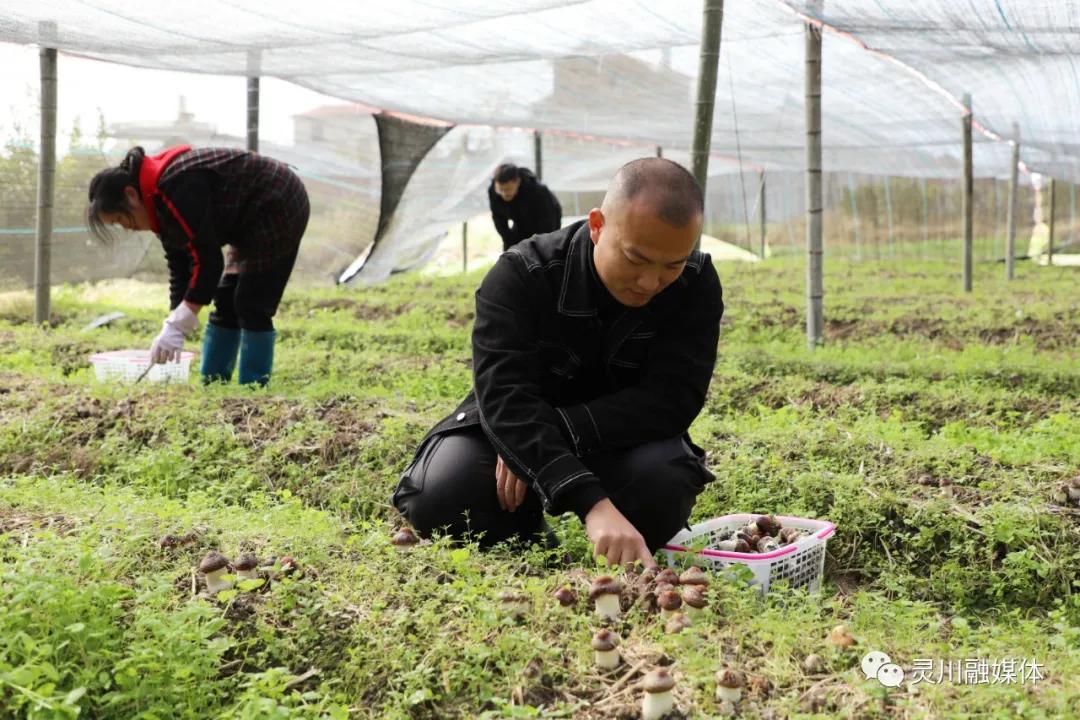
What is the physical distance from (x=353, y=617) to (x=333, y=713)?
1.38ft

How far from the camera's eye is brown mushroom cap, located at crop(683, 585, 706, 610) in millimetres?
2496

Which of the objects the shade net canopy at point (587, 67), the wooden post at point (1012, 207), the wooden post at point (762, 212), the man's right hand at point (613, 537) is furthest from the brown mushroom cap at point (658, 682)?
the wooden post at point (762, 212)

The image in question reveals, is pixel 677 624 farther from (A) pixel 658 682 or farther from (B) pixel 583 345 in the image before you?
(B) pixel 583 345

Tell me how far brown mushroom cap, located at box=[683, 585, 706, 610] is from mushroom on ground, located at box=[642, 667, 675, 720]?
13.5 inches

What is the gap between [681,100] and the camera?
11602 millimetres

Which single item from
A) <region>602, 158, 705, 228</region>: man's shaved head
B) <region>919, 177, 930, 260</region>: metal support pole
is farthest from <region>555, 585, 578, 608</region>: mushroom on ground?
<region>919, 177, 930, 260</region>: metal support pole

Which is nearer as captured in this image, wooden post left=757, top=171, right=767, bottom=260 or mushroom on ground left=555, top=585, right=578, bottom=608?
mushroom on ground left=555, top=585, right=578, bottom=608

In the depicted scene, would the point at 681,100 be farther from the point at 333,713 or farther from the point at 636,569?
the point at 333,713

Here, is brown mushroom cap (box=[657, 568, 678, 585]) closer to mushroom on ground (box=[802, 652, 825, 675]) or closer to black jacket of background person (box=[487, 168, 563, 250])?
mushroom on ground (box=[802, 652, 825, 675])

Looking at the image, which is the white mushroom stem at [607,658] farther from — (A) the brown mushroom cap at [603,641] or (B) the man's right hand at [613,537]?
(B) the man's right hand at [613,537]

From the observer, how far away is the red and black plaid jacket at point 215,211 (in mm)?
5492

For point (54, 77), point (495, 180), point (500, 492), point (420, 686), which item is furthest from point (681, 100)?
point (420, 686)

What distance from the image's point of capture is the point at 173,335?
18.2 ft

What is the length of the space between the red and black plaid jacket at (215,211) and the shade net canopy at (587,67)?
1.57 metres
